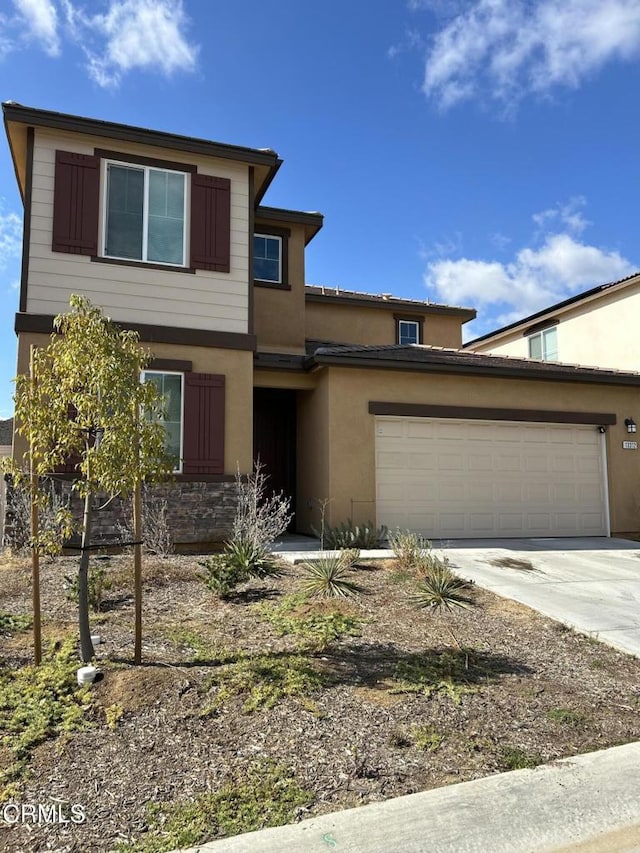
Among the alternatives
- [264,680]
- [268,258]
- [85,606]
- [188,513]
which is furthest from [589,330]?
[85,606]

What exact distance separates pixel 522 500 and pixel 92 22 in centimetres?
1106

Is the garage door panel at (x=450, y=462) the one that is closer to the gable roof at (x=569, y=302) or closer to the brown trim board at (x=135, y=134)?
the brown trim board at (x=135, y=134)

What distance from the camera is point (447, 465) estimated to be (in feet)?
39.1

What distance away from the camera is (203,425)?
10.2 meters

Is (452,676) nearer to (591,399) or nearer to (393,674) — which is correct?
(393,674)

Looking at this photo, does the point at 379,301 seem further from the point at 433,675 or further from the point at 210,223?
the point at 433,675

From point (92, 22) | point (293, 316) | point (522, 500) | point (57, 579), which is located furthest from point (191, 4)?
point (522, 500)

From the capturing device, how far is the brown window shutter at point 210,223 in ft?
34.7

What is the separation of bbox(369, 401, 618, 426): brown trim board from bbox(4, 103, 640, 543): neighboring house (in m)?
0.04

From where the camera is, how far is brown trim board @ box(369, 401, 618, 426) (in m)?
11.6

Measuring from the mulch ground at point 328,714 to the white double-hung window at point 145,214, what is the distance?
619 centimetres

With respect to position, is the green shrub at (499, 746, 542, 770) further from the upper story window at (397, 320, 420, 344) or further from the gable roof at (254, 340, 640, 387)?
the upper story window at (397, 320, 420, 344)

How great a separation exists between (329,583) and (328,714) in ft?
9.62

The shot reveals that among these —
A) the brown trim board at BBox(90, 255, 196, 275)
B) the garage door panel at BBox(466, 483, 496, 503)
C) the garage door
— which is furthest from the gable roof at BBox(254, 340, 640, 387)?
the garage door panel at BBox(466, 483, 496, 503)
